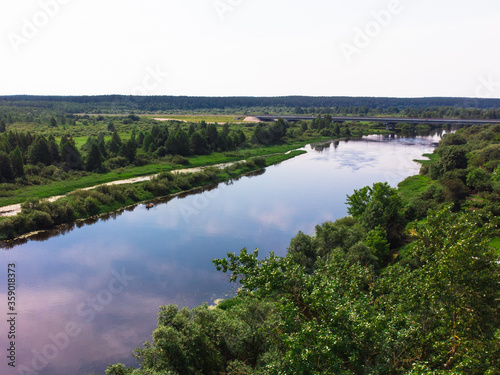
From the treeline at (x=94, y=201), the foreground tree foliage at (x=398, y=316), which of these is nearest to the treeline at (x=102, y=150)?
the treeline at (x=94, y=201)

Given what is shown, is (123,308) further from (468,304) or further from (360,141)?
(360,141)

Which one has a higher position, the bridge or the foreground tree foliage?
the foreground tree foliage

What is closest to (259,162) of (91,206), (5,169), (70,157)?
(70,157)

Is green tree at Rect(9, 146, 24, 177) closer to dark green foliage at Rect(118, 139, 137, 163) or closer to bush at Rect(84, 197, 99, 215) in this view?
bush at Rect(84, 197, 99, 215)

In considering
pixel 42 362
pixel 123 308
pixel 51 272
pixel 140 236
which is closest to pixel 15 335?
pixel 42 362

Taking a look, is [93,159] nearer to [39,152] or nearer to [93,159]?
[93,159]

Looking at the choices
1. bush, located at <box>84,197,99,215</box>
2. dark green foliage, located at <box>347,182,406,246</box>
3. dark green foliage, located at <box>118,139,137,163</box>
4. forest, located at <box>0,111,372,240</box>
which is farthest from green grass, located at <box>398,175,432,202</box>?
dark green foliage, located at <box>118,139,137,163</box>

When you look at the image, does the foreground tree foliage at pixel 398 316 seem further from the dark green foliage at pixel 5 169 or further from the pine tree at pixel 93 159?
the pine tree at pixel 93 159
